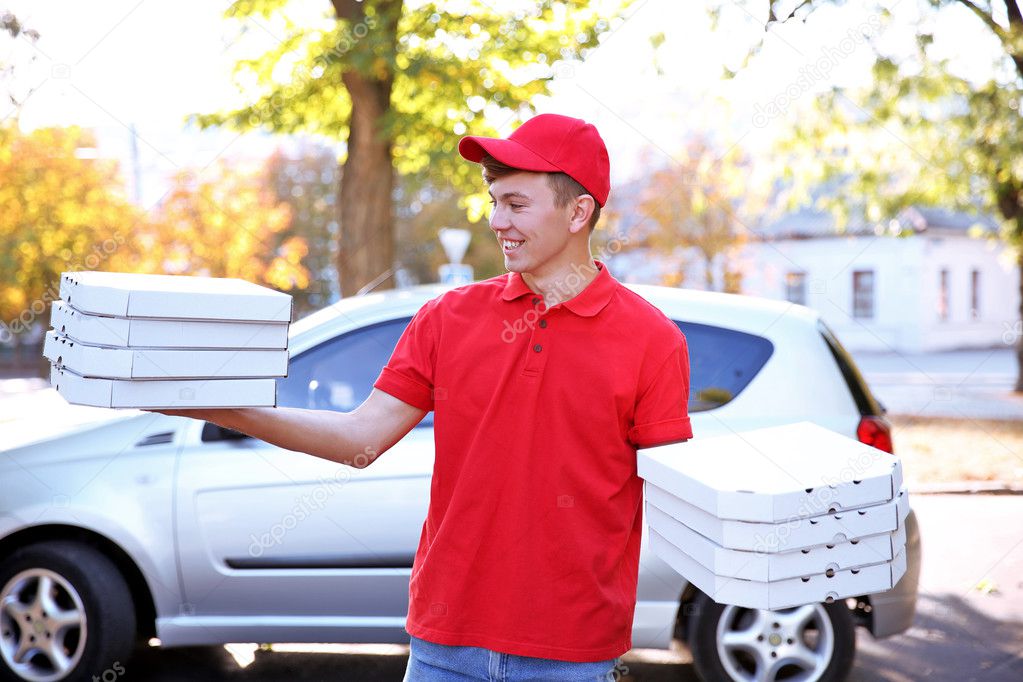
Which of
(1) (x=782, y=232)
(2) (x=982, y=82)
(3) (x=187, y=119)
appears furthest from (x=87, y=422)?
(1) (x=782, y=232)

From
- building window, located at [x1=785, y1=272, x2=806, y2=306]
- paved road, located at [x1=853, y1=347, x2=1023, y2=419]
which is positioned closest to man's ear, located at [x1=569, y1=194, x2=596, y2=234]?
paved road, located at [x1=853, y1=347, x2=1023, y2=419]

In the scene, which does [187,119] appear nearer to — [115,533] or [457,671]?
[115,533]

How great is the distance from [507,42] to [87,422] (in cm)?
581

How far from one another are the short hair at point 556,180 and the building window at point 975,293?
146 feet

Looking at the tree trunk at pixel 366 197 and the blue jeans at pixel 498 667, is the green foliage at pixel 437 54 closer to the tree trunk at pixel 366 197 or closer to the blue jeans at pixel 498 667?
the tree trunk at pixel 366 197

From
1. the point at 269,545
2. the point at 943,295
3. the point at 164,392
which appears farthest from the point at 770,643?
the point at 943,295

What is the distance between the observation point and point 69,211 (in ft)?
86.9

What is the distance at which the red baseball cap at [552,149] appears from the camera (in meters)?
2.15

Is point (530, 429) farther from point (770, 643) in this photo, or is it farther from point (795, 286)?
point (795, 286)

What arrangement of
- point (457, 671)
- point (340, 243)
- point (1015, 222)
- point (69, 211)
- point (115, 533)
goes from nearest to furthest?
point (457, 671) → point (115, 533) → point (340, 243) → point (1015, 222) → point (69, 211)

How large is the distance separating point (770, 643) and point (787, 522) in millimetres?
2870

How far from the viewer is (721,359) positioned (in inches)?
182

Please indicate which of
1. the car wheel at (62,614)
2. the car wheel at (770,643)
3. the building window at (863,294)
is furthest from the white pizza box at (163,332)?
the building window at (863,294)

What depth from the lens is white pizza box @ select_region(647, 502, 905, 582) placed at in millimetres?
1853
